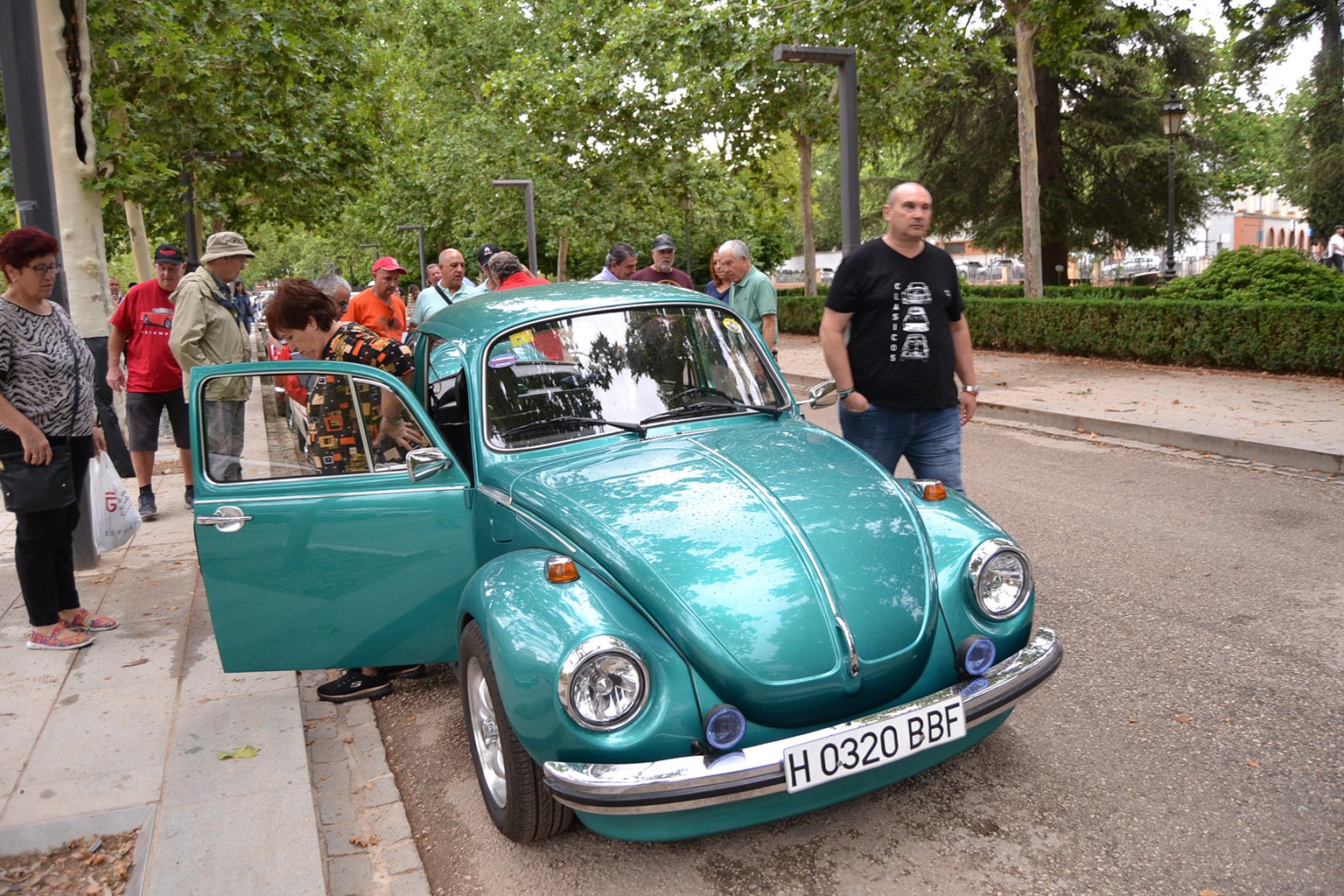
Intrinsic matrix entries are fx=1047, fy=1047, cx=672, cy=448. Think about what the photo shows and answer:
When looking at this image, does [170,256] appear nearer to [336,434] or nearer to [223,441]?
[223,441]

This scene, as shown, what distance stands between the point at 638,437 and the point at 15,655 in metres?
3.51

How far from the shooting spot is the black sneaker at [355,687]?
4691 millimetres

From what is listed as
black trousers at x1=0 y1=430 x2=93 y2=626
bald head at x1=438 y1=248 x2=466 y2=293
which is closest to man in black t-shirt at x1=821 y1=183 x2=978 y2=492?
black trousers at x1=0 y1=430 x2=93 y2=626

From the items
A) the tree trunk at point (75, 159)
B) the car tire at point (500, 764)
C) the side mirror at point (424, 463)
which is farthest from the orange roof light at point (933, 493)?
the tree trunk at point (75, 159)

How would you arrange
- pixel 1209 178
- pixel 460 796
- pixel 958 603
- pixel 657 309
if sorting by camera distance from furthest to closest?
pixel 1209 178
pixel 657 309
pixel 460 796
pixel 958 603

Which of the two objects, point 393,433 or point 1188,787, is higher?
point 393,433

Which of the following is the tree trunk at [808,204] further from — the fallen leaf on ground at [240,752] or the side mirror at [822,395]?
the fallen leaf on ground at [240,752]

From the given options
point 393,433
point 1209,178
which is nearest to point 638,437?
point 393,433

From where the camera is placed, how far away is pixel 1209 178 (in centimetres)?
2916

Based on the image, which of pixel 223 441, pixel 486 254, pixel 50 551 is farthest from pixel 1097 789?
pixel 486 254

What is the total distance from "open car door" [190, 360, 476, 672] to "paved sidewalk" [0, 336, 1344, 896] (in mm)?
425

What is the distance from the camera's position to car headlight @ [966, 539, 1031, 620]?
3.41 meters

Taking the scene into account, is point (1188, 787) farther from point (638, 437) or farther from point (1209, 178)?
point (1209, 178)

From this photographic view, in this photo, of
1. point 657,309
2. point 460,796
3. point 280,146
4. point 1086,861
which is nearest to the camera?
point 1086,861
